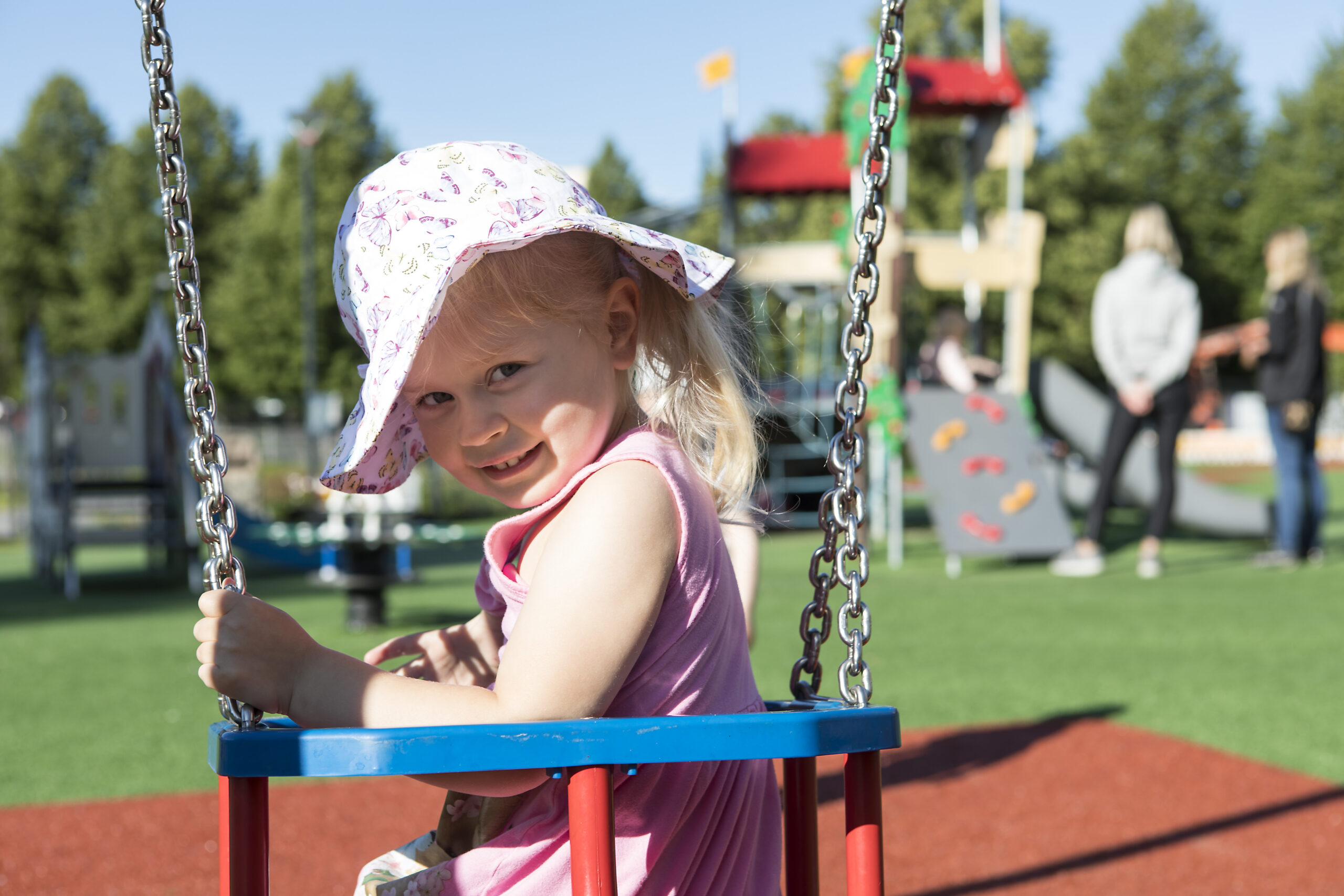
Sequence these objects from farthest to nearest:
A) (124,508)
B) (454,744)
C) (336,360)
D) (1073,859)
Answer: (336,360)
(124,508)
(1073,859)
(454,744)

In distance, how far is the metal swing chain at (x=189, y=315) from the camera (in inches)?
51.6

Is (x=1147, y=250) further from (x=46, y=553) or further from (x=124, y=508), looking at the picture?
(x=124, y=508)

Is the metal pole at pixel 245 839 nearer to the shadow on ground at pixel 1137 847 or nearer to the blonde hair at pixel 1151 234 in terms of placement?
the shadow on ground at pixel 1137 847

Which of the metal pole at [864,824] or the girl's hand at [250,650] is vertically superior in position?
the girl's hand at [250,650]

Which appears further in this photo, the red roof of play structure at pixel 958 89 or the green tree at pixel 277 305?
the green tree at pixel 277 305

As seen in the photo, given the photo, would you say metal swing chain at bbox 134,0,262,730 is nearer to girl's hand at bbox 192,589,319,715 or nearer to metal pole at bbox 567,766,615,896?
girl's hand at bbox 192,589,319,715

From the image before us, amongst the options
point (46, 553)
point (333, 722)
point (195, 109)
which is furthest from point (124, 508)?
point (195, 109)

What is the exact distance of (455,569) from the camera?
10.8 metres

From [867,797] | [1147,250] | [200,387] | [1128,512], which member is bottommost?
[1128,512]

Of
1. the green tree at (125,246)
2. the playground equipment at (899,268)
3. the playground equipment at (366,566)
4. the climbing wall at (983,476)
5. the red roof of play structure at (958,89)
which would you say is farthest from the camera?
the green tree at (125,246)

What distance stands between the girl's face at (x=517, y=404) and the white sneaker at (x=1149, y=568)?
777 cm

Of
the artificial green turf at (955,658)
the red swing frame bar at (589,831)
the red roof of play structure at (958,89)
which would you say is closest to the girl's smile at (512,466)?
the red swing frame bar at (589,831)

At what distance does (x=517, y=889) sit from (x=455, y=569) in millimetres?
9588

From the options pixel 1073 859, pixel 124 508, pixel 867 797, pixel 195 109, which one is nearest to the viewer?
pixel 867 797
